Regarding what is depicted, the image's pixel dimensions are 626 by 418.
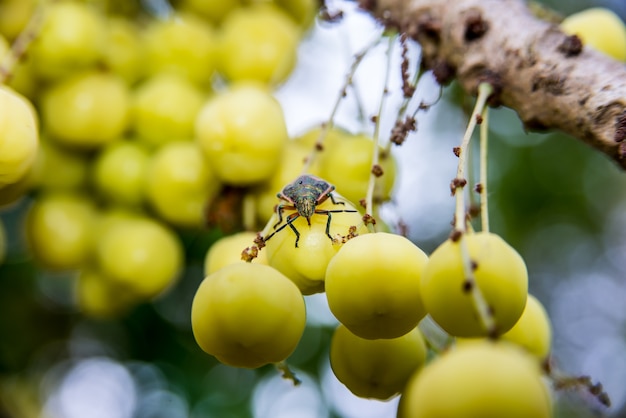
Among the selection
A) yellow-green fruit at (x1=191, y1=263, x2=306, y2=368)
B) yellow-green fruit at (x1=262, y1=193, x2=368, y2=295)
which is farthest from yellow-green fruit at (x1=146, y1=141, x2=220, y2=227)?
yellow-green fruit at (x1=191, y1=263, x2=306, y2=368)

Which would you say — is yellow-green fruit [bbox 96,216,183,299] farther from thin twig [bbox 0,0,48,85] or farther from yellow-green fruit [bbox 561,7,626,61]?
yellow-green fruit [bbox 561,7,626,61]

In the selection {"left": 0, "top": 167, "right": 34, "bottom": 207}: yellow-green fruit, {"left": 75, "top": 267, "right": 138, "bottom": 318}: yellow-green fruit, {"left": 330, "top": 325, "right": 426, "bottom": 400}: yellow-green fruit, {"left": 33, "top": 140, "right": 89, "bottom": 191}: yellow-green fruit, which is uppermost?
{"left": 330, "top": 325, "right": 426, "bottom": 400}: yellow-green fruit

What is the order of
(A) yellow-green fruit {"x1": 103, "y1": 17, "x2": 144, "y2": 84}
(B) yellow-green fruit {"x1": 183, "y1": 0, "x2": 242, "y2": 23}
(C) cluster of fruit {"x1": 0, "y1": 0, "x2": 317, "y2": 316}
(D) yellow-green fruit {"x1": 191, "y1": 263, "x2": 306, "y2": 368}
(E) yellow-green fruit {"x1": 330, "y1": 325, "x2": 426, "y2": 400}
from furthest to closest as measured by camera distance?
(B) yellow-green fruit {"x1": 183, "y1": 0, "x2": 242, "y2": 23}
(A) yellow-green fruit {"x1": 103, "y1": 17, "x2": 144, "y2": 84}
(C) cluster of fruit {"x1": 0, "y1": 0, "x2": 317, "y2": 316}
(E) yellow-green fruit {"x1": 330, "y1": 325, "x2": 426, "y2": 400}
(D) yellow-green fruit {"x1": 191, "y1": 263, "x2": 306, "y2": 368}

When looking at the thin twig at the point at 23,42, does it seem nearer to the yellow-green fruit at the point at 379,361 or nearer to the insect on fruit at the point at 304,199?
the insect on fruit at the point at 304,199

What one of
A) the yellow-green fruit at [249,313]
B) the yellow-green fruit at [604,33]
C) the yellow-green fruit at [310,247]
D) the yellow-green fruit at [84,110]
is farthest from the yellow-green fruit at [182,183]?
the yellow-green fruit at [604,33]

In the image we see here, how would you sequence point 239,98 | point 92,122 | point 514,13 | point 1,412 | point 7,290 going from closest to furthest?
point 514,13 → point 239,98 → point 92,122 → point 1,412 → point 7,290

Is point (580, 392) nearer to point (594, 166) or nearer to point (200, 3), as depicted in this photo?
point (200, 3)

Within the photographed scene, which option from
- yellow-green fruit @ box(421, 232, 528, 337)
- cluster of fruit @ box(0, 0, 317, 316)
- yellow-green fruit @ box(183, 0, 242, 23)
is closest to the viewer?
yellow-green fruit @ box(421, 232, 528, 337)

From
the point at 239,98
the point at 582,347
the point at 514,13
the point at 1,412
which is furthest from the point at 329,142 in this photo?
the point at 582,347

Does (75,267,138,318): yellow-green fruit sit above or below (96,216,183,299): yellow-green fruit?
below
